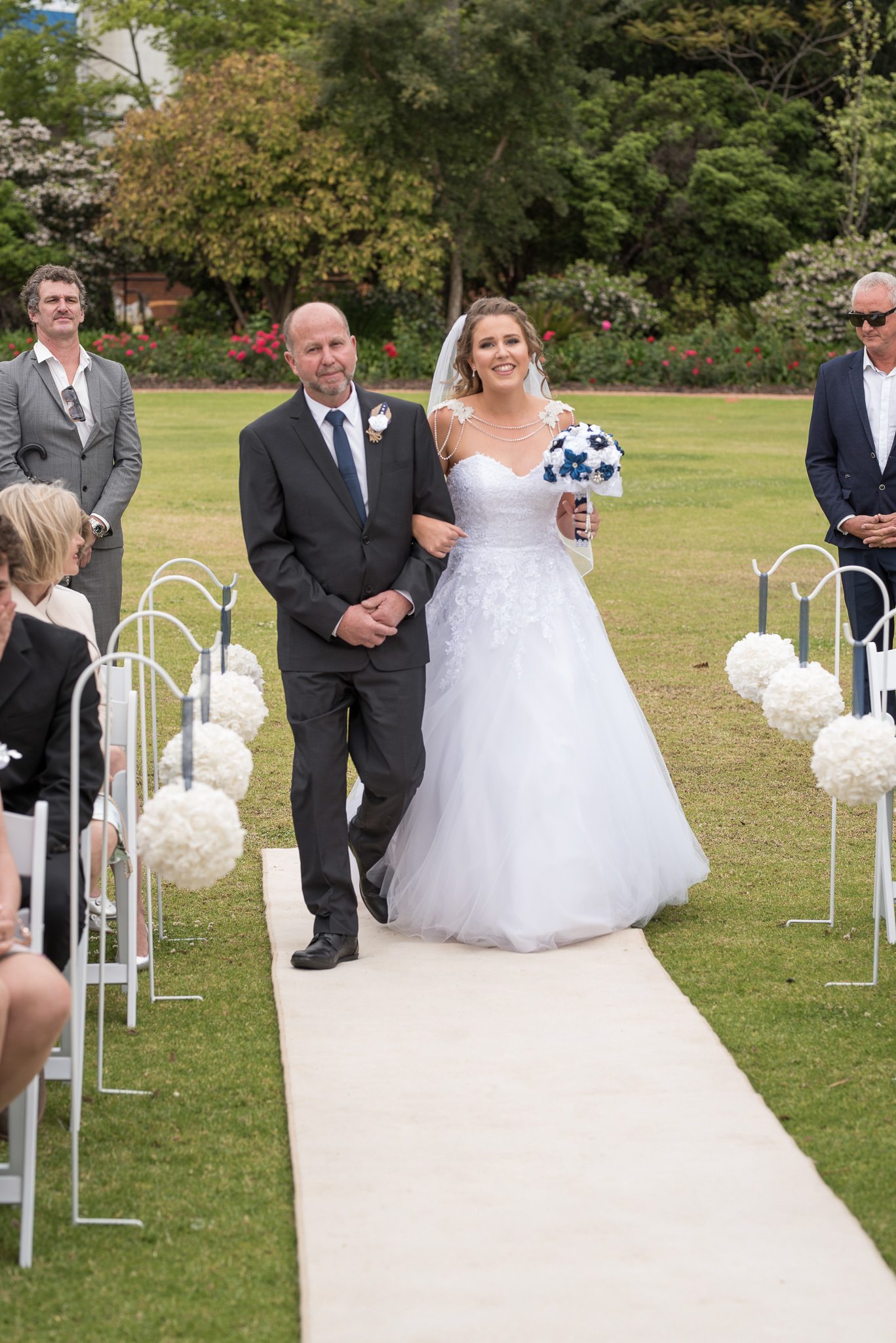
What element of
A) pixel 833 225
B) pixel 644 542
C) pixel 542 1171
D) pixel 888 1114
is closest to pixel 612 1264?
pixel 542 1171

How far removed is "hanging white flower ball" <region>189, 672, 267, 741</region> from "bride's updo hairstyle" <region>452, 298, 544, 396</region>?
1985 millimetres

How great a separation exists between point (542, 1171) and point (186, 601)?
9262mm

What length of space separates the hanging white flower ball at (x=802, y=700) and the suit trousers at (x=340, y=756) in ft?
4.08

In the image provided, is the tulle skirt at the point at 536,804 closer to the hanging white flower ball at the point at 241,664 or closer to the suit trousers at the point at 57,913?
the hanging white flower ball at the point at 241,664

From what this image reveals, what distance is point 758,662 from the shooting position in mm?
4812

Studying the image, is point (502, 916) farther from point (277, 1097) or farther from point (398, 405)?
point (398, 405)

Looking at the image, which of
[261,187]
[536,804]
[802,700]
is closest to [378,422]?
[536,804]

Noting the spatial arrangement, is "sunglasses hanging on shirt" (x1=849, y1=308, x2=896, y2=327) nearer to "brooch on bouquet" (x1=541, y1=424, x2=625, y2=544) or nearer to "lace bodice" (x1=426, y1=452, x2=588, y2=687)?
"brooch on bouquet" (x1=541, y1=424, x2=625, y2=544)

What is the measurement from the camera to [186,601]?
12.5 m

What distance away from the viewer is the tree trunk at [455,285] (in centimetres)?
3300

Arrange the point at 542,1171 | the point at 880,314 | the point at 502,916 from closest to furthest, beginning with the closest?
the point at 542,1171 → the point at 502,916 → the point at 880,314

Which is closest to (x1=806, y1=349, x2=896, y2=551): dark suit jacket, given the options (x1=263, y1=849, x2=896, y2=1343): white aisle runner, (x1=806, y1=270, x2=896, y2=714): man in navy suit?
(x1=806, y1=270, x2=896, y2=714): man in navy suit

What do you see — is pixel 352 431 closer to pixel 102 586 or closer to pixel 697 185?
pixel 102 586

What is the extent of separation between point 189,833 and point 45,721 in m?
0.62
